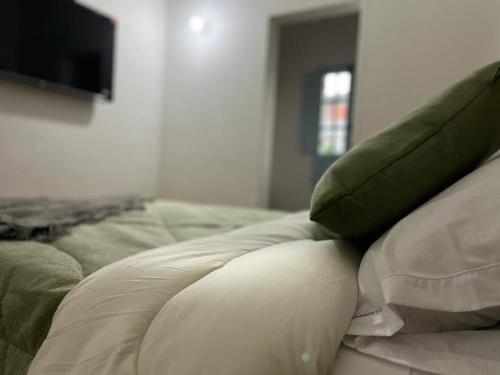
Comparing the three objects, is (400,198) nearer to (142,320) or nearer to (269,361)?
(269,361)

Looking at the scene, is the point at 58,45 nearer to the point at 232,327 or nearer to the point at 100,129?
the point at 100,129

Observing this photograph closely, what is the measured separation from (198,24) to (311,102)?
157 centimetres

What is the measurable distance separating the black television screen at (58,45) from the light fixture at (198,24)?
769mm

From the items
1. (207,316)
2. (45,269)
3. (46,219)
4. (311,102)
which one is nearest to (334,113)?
(311,102)

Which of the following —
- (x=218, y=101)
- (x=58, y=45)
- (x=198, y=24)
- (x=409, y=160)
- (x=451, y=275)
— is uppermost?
(x=198, y=24)

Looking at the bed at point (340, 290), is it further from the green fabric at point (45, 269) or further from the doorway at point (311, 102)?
the doorway at point (311, 102)

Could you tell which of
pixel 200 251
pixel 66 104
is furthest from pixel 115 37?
pixel 200 251

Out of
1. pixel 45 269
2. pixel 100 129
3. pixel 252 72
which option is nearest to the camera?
pixel 45 269

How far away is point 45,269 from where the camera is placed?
2.34ft

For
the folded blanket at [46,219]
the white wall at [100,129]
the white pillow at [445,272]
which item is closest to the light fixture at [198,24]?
the white wall at [100,129]

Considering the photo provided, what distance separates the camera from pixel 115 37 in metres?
2.77

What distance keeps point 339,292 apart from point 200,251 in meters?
0.29

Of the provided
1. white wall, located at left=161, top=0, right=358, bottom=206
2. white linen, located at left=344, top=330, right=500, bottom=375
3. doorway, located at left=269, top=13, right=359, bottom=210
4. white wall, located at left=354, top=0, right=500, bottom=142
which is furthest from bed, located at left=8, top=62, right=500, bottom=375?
doorway, located at left=269, top=13, right=359, bottom=210

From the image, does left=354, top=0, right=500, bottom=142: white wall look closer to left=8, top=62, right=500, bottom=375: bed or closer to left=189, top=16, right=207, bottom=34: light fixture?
left=189, top=16, right=207, bottom=34: light fixture
